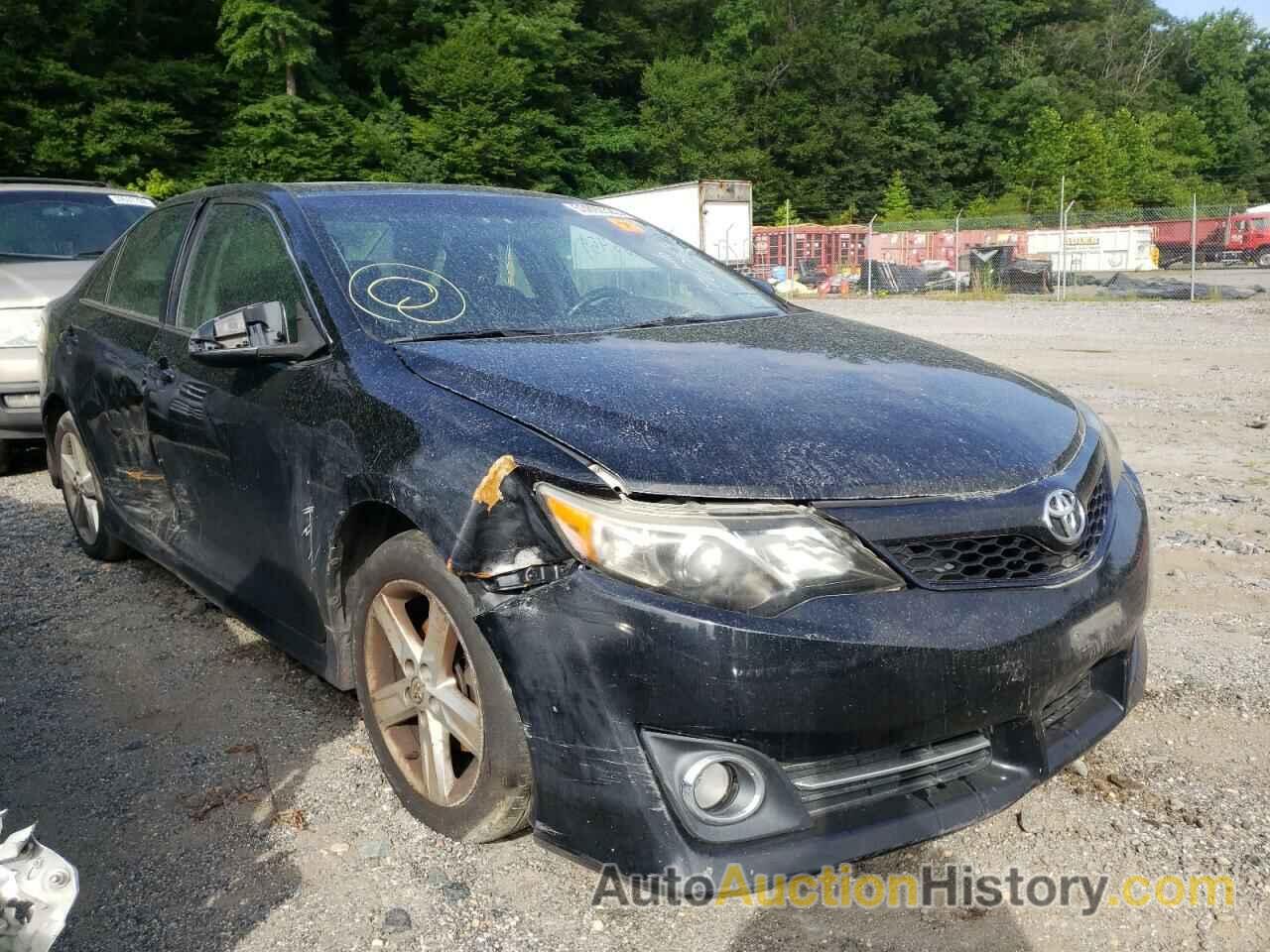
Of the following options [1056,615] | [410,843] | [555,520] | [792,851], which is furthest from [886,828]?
[410,843]

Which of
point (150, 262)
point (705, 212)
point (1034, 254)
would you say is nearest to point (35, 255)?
point (150, 262)

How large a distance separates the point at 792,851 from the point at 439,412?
1193 millimetres

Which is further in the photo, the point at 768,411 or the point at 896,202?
the point at 896,202

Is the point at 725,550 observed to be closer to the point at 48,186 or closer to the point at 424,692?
the point at 424,692

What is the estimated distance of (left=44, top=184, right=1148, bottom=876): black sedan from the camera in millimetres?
2062

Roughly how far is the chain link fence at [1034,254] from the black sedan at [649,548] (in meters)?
22.5

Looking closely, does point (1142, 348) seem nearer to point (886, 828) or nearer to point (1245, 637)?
point (1245, 637)

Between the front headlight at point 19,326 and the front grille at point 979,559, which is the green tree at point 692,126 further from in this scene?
the front grille at point 979,559

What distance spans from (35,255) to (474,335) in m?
6.31

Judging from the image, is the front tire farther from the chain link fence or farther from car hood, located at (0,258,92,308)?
the chain link fence

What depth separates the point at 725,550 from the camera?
2.07 m

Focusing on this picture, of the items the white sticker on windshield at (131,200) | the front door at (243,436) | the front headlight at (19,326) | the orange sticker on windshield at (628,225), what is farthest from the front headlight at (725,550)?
the white sticker on windshield at (131,200)

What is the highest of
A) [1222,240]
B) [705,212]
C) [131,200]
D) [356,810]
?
[705,212]

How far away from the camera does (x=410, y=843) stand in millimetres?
2648
